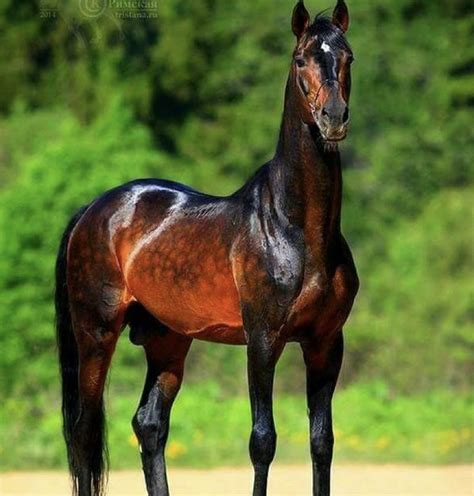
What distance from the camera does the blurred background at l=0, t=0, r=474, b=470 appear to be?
12266 millimetres

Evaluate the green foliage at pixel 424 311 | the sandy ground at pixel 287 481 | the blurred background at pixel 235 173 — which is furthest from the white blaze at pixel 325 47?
the green foliage at pixel 424 311

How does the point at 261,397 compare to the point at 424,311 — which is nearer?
the point at 261,397

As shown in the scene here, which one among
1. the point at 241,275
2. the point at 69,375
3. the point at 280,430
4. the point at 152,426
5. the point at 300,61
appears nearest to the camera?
the point at 300,61

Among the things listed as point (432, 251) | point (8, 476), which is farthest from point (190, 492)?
point (432, 251)

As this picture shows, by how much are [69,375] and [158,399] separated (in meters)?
0.53

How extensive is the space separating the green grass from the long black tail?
3.76m

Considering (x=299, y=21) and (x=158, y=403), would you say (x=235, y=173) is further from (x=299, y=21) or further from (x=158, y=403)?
(x=299, y=21)

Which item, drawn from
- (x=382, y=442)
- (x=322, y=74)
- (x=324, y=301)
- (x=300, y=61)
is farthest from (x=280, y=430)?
(x=322, y=74)

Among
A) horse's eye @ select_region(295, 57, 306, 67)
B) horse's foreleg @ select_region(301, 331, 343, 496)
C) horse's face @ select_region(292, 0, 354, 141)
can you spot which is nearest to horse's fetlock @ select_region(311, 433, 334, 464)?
horse's foreleg @ select_region(301, 331, 343, 496)

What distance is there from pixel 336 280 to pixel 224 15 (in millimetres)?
17547

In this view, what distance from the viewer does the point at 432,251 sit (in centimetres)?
1530

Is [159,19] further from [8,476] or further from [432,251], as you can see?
[8,476]

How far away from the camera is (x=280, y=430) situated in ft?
39.9

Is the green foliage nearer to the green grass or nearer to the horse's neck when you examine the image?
the green grass
